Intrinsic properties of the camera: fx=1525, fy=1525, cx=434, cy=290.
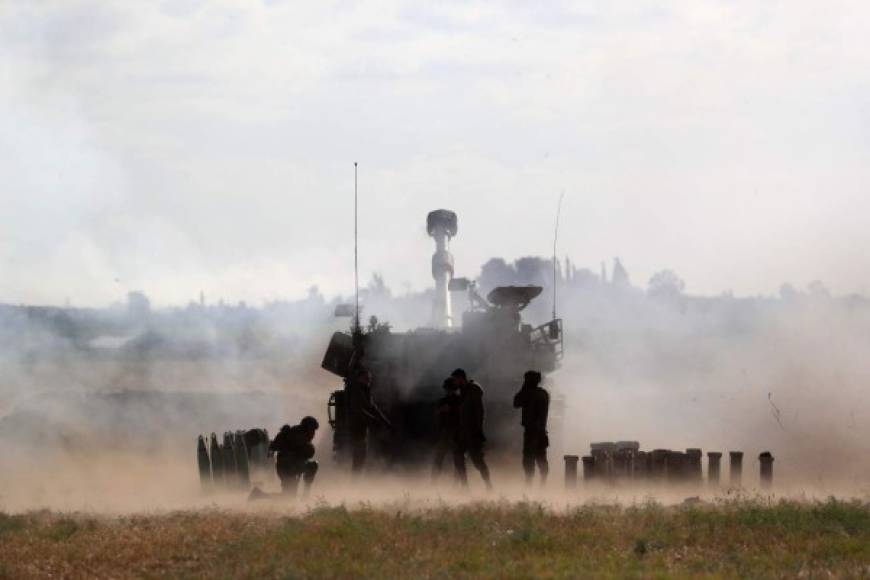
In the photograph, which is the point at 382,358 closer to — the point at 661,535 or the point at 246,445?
the point at 246,445

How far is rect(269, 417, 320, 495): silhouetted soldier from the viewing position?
22.9m

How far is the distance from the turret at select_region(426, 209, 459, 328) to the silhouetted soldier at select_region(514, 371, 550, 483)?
936cm

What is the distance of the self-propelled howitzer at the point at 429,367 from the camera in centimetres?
2691

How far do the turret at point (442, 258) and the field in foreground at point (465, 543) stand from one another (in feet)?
43.4

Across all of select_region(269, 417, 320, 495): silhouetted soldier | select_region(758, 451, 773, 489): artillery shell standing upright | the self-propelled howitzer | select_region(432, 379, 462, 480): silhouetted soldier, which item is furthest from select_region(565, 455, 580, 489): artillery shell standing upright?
select_region(269, 417, 320, 495): silhouetted soldier

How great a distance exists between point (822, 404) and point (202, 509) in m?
21.6

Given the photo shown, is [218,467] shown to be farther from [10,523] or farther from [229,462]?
[10,523]

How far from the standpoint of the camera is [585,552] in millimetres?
16594

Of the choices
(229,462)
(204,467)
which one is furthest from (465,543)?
(204,467)

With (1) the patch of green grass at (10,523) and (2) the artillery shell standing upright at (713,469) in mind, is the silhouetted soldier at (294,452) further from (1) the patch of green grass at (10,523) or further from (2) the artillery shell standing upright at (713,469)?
(2) the artillery shell standing upright at (713,469)

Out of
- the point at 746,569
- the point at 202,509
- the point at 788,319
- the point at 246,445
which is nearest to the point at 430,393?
the point at 246,445

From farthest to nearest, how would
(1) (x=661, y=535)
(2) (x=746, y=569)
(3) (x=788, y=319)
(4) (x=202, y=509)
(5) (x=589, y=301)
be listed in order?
(5) (x=589, y=301) → (3) (x=788, y=319) → (4) (x=202, y=509) → (1) (x=661, y=535) → (2) (x=746, y=569)

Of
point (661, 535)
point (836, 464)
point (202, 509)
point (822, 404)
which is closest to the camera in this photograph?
point (661, 535)

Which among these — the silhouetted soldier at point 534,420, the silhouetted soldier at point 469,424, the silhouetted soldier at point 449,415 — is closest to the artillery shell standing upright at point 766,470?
the silhouetted soldier at point 534,420
